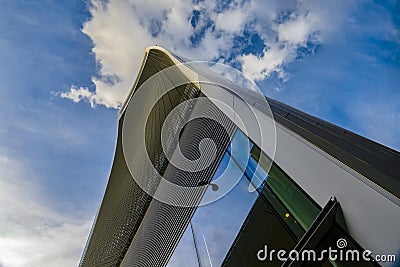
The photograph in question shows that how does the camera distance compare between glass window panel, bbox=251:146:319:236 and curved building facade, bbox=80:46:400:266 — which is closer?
curved building facade, bbox=80:46:400:266

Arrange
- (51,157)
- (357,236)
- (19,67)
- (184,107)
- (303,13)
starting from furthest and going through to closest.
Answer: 1. (51,157)
2. (19,67)
3. (303,13)
4. (184,107)
5. (357,236)

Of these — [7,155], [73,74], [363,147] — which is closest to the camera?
[363,147]

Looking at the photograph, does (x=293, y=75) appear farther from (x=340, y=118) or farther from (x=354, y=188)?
(x=354, y=188)

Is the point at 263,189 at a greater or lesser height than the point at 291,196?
greater

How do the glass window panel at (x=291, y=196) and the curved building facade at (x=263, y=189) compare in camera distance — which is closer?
the curved building facade at (x=263, y=189)

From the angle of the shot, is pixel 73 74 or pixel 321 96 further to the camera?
pixel 73 74

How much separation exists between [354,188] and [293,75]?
23.5 feet

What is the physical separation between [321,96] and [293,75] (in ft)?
5.22

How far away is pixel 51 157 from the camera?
56.6ft

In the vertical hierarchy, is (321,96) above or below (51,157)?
below

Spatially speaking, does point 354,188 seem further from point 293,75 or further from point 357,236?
point 293,75

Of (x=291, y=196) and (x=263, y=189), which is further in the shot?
(x=263, y=189)

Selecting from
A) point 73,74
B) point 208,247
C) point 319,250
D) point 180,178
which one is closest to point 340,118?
point 180,178

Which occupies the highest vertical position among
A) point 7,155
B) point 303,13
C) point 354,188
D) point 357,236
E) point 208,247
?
point 7,155
